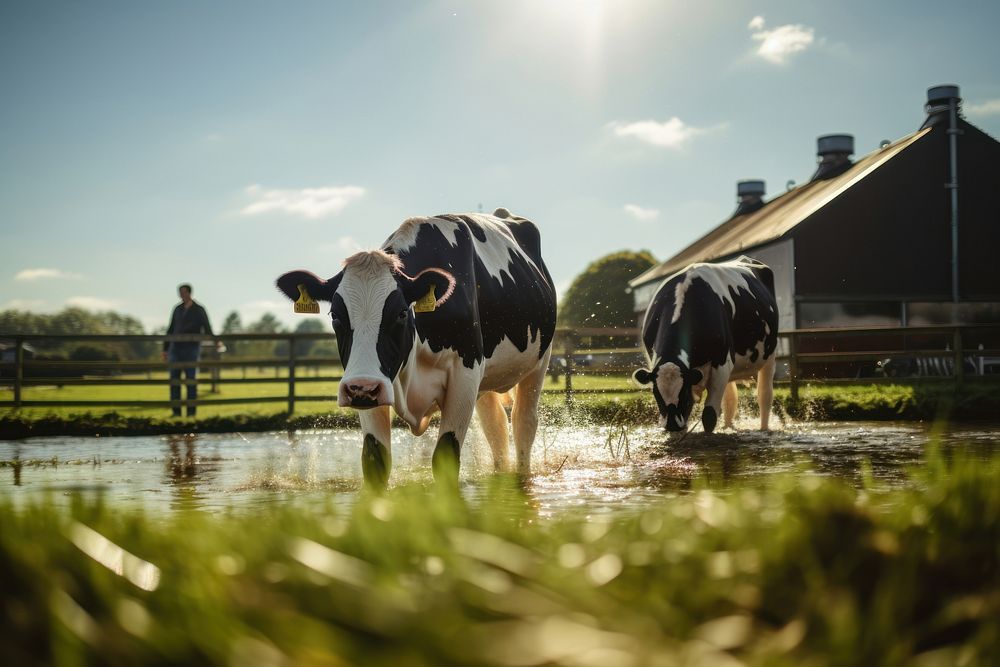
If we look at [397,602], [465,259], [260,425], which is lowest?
[260,425]

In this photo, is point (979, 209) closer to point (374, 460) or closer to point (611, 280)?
point (374, 460)

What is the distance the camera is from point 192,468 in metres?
7.90

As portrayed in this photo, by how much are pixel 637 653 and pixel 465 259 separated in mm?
5281

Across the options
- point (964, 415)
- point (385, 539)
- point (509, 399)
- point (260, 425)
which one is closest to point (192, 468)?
point (509, 399)

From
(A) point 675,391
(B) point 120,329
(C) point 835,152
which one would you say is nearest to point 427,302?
(A) point 675,391

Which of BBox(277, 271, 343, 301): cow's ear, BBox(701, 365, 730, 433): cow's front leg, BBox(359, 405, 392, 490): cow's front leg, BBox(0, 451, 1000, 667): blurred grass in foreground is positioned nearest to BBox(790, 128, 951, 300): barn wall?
BBox(701, 365, 730, 433): cow's front leg

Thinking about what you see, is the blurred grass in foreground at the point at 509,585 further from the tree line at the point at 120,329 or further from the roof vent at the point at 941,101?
the tree line at the point at 120,329

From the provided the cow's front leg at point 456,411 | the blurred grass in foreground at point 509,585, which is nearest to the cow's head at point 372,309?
the cow's front leg at point 456,411

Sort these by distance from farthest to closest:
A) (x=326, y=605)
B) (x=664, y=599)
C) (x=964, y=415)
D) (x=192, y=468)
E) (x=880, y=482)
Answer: (x=964, y=415) < (x=192, y=468) < (x=880, y=482) < (x=664, y=599) < (x=326, y=605)

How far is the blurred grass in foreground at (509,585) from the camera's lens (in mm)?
1186

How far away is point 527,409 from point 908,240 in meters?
23.4

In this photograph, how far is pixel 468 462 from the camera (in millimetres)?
8258

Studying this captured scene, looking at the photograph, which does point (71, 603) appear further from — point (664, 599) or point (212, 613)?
point (664, 599)

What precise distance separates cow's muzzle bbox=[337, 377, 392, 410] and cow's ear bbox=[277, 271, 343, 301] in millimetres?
789
